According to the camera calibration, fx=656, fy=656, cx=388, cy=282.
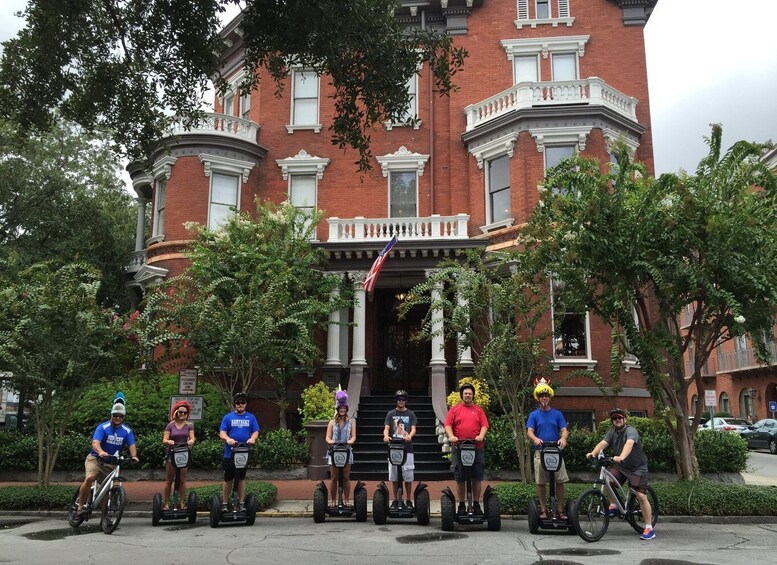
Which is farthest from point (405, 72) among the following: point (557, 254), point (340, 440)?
point (340, 440)

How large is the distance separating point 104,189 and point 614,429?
24.3m

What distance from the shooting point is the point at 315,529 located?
30.9 feet

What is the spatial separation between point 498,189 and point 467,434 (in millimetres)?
12029

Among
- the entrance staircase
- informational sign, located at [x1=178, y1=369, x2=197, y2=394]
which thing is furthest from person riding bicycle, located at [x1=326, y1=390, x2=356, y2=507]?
informational sign, located at [x1=178, y1=369, x2=197, y2=394]

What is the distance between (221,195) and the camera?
20875mm

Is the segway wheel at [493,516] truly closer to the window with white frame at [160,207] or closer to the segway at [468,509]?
the segway at [468,509]

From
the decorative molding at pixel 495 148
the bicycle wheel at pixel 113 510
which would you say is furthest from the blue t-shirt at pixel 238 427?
the decorative molding at pixel 495 148

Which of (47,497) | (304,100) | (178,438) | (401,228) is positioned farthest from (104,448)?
(304,100)

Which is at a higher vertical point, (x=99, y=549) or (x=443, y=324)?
(x=443, y=324)

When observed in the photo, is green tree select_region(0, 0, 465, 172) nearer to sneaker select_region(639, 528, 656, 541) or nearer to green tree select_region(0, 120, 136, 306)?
sneaker select_region(639, 528, 656, 541)

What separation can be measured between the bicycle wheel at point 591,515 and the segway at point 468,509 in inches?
44.7

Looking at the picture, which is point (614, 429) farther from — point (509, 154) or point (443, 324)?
point (509, 154)

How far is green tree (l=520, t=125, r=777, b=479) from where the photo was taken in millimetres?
10414

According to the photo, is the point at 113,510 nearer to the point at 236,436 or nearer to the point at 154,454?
the point at 236,436
